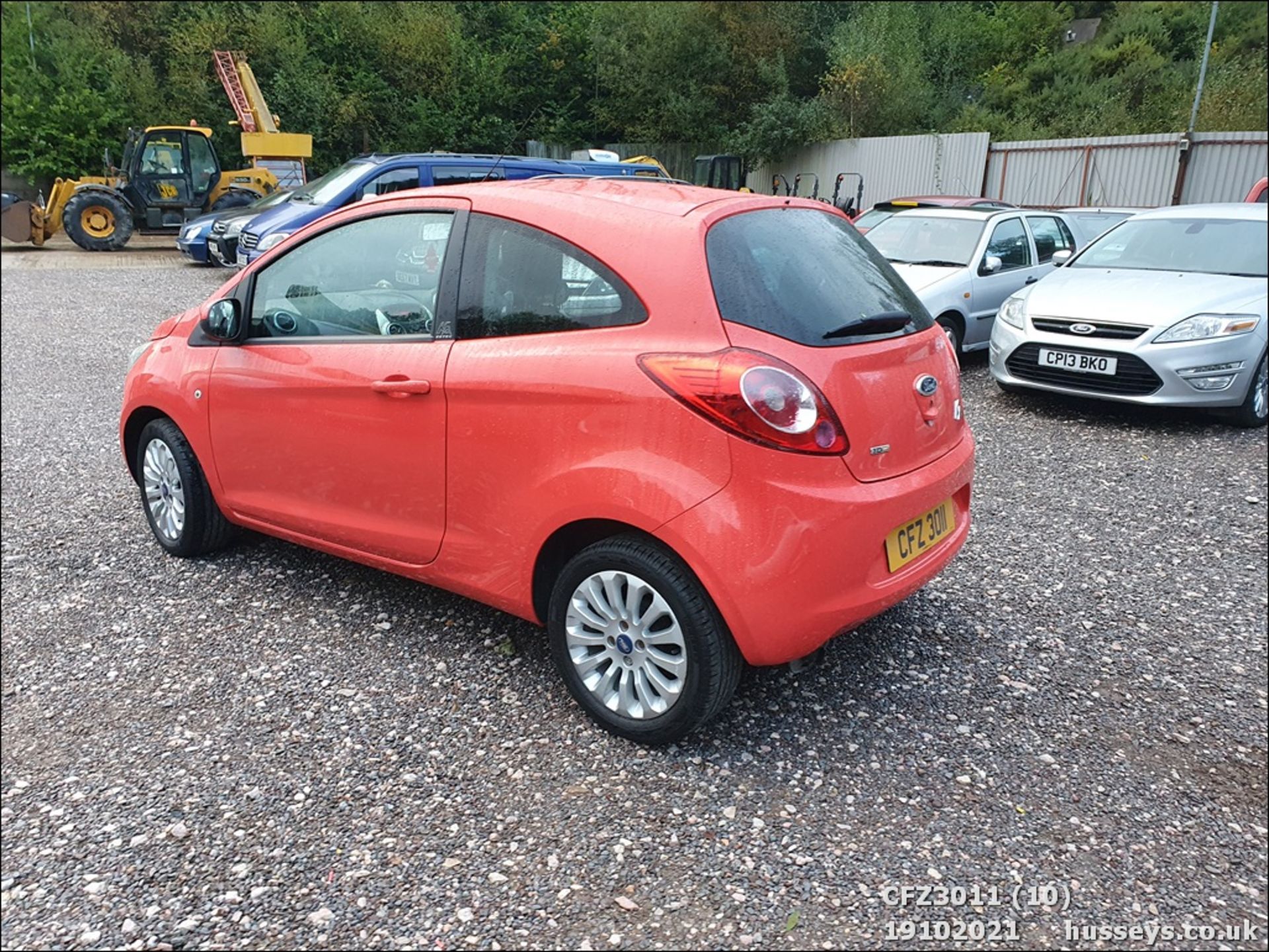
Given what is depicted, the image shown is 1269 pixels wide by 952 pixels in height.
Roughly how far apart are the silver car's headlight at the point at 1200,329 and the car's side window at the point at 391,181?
9736 millimetres

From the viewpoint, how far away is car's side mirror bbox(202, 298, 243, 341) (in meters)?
3.71

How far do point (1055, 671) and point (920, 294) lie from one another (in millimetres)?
5242

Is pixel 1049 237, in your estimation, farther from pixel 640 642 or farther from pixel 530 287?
pixel 640 642

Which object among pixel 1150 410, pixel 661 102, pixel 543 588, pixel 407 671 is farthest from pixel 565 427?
pixel 661 102

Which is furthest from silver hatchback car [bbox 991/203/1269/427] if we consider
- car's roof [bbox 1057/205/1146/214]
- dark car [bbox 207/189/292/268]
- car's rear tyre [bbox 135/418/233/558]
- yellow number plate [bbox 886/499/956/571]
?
dark car [bbox 207/189/292/268]

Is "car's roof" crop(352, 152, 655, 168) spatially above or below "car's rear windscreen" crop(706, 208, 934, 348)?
above

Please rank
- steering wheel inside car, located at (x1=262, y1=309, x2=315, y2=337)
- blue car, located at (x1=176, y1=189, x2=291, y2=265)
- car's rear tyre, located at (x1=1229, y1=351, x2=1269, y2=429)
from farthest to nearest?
blue car, located at (x1=176, y1=189, x2=291, y2=265) < car's rear tyre, located at (x1=1229, y1=351, x2=1269, y2=429) < steering wheel inside car, located at (x1=262, y1=309, x2=315, y2=337)

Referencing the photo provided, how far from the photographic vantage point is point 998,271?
8.64 meters

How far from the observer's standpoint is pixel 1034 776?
106 inches

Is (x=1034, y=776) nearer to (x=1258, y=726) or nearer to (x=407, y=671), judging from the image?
(x=1258, y=726)

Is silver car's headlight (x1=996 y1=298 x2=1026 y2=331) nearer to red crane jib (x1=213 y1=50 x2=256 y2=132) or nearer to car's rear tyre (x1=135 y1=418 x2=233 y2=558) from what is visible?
car's rear tyre (x1=135 y1=418 x2=233 y2=558)

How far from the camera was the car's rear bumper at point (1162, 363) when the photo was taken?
5.00m

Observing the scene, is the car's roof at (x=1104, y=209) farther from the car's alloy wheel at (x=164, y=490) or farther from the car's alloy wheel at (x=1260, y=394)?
the car's alloy wheel at (x=1260, y=394)

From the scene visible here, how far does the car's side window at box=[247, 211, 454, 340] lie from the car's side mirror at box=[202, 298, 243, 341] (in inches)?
2.1
